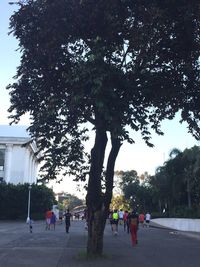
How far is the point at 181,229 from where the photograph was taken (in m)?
43.6

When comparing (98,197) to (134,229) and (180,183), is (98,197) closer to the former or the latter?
(134,229)

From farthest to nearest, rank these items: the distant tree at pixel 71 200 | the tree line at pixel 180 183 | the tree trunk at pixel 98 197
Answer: the distant tree at pixel 71 200 < the tree line at pixel 180 183 < the tree trunk at pixel 98 197

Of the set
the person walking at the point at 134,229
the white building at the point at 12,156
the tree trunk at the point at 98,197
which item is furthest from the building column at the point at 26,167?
the tree trunk at the point at 98,197

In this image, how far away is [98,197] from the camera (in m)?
18.0

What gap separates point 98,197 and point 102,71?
4763 millimetres

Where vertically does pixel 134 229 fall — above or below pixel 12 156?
below

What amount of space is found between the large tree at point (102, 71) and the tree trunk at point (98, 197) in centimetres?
3

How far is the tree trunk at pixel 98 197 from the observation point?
17.8m

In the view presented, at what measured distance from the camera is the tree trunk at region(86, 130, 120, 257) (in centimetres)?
1780

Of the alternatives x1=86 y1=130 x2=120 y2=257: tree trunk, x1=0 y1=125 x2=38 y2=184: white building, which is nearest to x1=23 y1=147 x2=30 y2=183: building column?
x1=0 y1=125 x2=38 y2=184: white building

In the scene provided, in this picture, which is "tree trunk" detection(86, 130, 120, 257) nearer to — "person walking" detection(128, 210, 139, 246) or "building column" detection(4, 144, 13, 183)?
"person walking" detection(128, 210, 139, 246)

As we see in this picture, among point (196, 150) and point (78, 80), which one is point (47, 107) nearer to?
point (78, 80)

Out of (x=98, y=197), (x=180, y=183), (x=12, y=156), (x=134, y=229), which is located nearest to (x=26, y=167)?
(x=12, y=156)

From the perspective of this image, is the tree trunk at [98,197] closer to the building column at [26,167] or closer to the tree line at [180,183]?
the tree line at [180,183]
